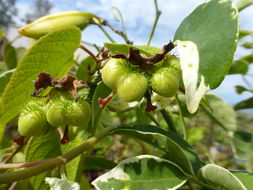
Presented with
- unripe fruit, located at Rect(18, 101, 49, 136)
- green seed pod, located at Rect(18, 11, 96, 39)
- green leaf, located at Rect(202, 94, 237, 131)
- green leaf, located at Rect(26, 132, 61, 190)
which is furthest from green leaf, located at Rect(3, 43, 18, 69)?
green leaf, located at Rect(202, 94, 237, 131)

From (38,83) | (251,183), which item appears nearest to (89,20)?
(38,83)

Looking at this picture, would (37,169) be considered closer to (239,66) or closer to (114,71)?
(114,71)

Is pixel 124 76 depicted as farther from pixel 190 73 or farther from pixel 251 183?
pixel 251 183

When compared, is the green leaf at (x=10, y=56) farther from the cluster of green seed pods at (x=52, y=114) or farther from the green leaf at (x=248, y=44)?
the green leaf at (x=248, y=44)

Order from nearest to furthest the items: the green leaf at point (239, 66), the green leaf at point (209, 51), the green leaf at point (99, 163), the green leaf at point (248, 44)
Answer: the green leaf at point (209, 51)
the green leaf at point (99, 163)
the green leaf at point (239, 66)
the green leaf at point (248, 44)

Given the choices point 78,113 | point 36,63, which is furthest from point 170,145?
point 36,63

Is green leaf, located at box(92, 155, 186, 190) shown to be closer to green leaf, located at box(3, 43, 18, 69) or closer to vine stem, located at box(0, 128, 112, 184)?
vine stem, located at box(0, 128, 112, 184)

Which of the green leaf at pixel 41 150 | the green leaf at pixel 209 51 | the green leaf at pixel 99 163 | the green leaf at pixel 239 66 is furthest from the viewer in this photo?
A: the green leaf at pixel 239 66

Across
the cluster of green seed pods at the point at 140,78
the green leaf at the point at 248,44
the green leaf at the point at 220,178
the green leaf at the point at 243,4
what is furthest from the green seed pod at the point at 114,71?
the green leaf at the point at 248,44
